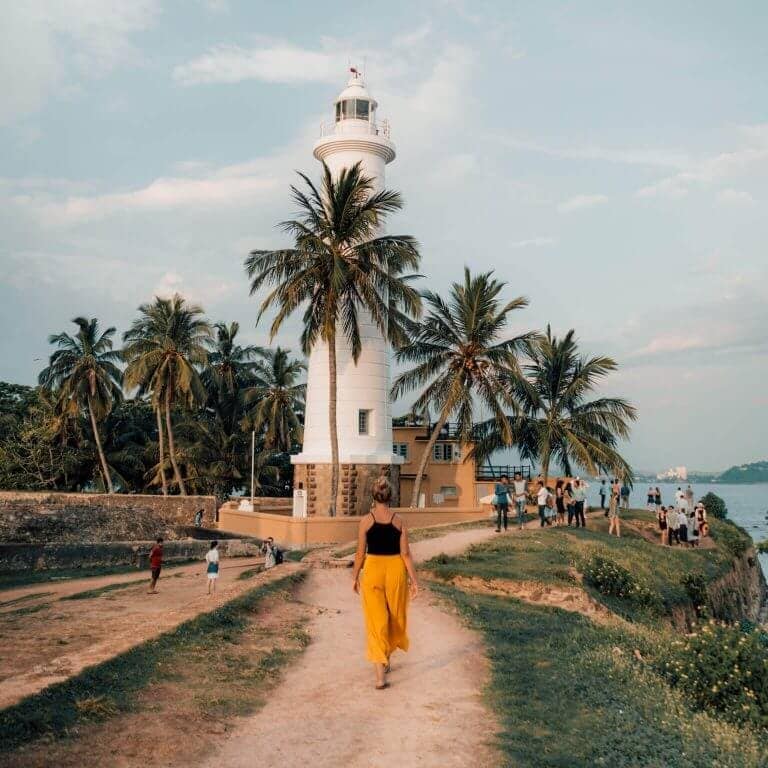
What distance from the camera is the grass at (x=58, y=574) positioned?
77.2ft

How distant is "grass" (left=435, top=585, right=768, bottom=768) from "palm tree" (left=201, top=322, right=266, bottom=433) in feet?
125

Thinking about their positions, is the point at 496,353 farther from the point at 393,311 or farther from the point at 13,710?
the point at 13,710

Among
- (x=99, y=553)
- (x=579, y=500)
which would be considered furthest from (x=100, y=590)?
(x=579, y=500)

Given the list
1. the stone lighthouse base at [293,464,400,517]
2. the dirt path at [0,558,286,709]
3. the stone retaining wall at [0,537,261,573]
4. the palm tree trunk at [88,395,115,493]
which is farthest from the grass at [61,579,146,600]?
the palm tree trunk at [88,395,115,493]

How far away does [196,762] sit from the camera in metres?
5.52

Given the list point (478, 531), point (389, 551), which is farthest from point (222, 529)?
point (389, 551)

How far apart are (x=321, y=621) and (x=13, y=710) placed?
6137 mm

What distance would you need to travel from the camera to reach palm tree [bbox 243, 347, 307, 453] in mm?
44344

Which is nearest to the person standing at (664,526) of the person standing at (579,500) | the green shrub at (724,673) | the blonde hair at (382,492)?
the person standing at (579,500)

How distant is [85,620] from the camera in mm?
13977

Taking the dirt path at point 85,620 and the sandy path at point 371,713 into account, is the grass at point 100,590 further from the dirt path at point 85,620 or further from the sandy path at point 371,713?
the sandy path at point 371,713

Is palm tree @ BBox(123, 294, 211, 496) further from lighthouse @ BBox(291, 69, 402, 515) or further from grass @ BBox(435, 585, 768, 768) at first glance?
grass @ BBox(435, 585, 768, 768)

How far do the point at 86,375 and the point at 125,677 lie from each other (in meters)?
37.7

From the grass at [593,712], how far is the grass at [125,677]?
110 inches
